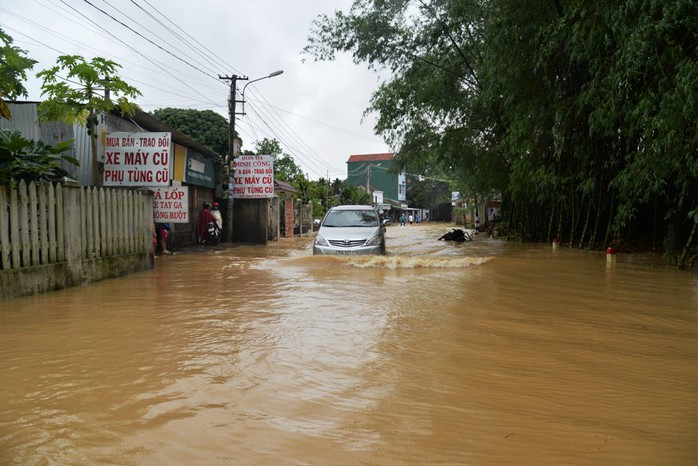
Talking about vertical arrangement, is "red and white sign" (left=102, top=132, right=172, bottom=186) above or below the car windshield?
above

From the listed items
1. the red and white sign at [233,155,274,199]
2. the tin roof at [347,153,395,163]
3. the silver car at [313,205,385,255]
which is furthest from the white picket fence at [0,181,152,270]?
the tin roof at [347,153,395,163]

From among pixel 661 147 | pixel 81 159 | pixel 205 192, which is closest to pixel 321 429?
pixel 661 147

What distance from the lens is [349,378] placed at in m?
3.64

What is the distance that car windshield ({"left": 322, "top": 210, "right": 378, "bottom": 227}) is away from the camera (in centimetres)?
1251

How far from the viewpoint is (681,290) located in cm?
771

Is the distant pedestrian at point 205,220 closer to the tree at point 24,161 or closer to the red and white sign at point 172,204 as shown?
the red and white sign at point 172,204

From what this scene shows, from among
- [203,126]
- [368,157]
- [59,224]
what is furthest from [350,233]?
[368,157]

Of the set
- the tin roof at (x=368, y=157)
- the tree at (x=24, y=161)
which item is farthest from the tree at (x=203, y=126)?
the tin roof at (x=368, y=157)

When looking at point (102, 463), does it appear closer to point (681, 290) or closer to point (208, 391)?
point (208, 391)

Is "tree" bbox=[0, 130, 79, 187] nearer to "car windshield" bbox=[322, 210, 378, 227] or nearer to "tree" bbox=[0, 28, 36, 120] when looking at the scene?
"tree" bbox=[0, 28, 36, 120]

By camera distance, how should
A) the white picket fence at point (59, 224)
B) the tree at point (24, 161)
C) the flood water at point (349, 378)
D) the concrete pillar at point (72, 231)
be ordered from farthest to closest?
the concrete pillar at point (72, 231) < the tree at point (24, 161) < the white picket fence at point (59, 224) < the flood water at point (349, 378)

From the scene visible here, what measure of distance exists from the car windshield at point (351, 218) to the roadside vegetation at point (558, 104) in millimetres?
4224

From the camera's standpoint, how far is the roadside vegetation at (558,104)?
7.87 meters

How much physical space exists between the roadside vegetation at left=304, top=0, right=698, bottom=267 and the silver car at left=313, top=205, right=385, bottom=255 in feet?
14.2
